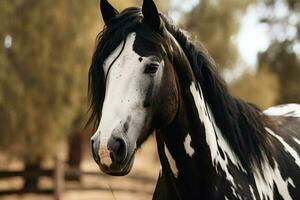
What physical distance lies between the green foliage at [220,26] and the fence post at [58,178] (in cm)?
822

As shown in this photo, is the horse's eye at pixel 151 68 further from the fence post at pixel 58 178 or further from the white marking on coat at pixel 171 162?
the fence post at pixel 58 178

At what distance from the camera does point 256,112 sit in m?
3.37

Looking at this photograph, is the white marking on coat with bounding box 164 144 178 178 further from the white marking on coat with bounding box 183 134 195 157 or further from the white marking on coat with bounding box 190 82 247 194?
the white marking on coat with bounding box 190 82 247 194

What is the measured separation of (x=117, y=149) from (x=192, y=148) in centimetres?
65

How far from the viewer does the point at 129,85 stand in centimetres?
249

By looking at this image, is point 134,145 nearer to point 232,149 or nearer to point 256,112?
point 232,149

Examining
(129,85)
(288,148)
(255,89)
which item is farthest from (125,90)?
(255,89)

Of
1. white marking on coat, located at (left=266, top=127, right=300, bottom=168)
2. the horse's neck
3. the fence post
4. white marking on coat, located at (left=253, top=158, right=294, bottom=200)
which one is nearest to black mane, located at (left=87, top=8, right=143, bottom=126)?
the horse's neck

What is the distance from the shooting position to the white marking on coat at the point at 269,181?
10.00 feet

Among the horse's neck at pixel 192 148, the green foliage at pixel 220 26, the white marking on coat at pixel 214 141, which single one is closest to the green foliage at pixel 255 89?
the green foliage at pixel 220 26

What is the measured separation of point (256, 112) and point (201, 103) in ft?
1.95

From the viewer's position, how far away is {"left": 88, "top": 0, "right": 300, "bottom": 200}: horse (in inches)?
97.0

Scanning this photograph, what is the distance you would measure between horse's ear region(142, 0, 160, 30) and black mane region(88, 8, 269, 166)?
0.14 ft

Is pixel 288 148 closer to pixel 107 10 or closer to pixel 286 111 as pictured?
pixel 286 111
